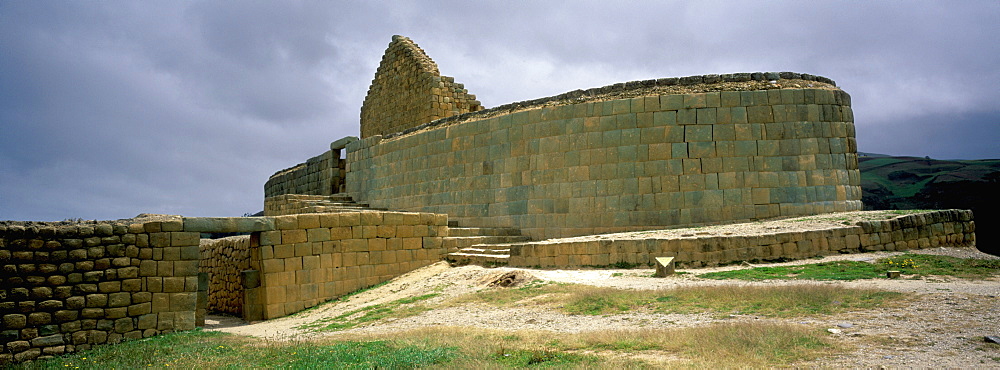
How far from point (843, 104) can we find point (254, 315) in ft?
44.6

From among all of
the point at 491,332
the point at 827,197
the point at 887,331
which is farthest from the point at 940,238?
the point at 491,332

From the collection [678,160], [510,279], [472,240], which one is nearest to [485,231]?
[472,240]

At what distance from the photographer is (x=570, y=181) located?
15586 mm

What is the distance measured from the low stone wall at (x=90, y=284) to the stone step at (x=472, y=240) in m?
5.70

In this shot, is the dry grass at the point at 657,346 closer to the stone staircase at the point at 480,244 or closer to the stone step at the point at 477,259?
the stone step at the point at 477,259

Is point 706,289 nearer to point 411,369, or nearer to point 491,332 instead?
point 491,332

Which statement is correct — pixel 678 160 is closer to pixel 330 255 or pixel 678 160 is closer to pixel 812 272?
pixel 812 272

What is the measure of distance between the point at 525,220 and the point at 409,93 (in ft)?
32.1

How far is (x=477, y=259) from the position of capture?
567 inches

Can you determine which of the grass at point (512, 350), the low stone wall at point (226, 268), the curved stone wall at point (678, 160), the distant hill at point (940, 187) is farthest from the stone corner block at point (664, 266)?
the distant hill at point (940, 187)

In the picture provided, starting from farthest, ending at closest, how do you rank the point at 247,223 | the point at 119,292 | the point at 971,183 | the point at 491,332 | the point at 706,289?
the point at 971,183, the point at 247,223, the point at 119,292, the point at 706,289, the point at 491,332

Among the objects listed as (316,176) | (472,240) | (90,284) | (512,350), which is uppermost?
(316,176)

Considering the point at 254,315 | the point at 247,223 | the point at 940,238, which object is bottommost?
the point at 254,315

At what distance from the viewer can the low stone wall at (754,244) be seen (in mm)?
11688
